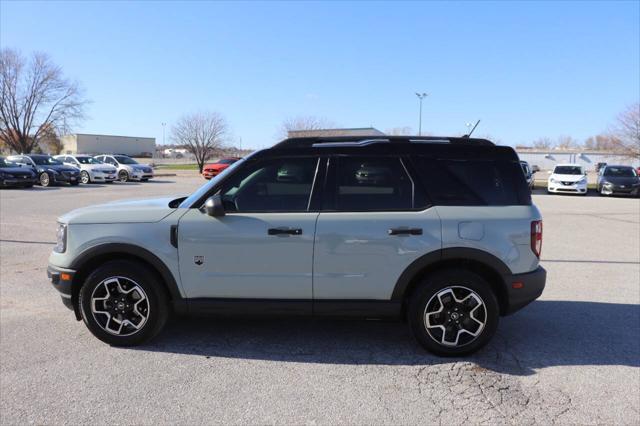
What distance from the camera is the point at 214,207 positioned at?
3771mm

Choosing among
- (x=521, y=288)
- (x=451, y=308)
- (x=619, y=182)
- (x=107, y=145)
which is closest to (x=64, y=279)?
(x=451, y=308)

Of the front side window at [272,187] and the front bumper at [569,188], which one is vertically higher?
the front bumper at [569,188]

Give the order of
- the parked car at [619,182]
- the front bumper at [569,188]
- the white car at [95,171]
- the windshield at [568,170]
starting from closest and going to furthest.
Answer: the parked car at [619,182] → the front bumper at [569,188] → the windshield at [568,170] → the white car at [95,171]

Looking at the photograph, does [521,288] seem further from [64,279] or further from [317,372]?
[64,279]

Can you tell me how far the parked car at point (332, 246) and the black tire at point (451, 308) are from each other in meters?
0.01

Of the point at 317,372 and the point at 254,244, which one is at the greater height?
the point at 254,244

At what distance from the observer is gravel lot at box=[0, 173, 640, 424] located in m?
3.08

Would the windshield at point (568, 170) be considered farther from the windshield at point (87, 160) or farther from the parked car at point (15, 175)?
the windshield at point (87, 160)

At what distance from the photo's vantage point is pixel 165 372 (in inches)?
143

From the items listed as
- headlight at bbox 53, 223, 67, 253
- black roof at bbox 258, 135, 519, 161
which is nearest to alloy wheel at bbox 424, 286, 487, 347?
black roof at bbox 258, 135, 519, 161

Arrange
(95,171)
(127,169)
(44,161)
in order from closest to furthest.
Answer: (44,161)
(95,171)
(127,169)

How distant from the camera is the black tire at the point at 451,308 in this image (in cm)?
388

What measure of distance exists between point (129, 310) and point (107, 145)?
97235 millimetres

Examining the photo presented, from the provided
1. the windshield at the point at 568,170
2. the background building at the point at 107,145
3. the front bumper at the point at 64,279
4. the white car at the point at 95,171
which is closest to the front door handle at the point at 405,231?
the front bumper at the point at 64,279
